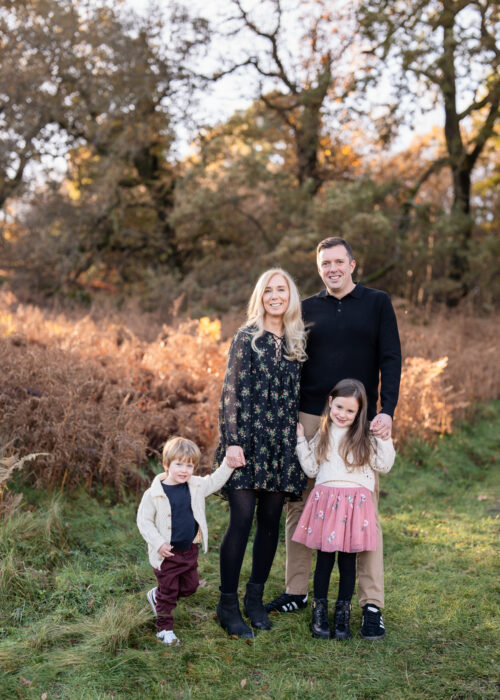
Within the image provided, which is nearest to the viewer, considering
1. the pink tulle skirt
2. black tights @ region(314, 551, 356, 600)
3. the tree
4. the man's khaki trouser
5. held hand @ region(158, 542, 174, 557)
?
held hand @ region(158, 542, 174, 557)

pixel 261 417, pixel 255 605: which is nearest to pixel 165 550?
pixel 255 605

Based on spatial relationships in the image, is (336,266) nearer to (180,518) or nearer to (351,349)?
(351,349)

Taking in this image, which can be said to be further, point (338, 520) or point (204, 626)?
point (204, 626)

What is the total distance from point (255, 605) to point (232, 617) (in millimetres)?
182

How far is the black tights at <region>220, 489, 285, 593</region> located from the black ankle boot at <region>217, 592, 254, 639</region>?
48mm

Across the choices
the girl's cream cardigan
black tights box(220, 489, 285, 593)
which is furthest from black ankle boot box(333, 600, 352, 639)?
the girl's cream cardigan

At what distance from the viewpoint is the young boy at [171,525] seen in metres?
3.33

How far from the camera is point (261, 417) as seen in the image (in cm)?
348

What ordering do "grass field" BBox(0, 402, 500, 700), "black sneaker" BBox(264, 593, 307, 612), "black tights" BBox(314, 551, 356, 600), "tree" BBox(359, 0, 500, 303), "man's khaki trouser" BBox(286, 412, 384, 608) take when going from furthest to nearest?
"tree" BBox(359, 0, 500, 303) → "black sneaker" BBox(264, 593, 307, 612) → "man's khaki trouser" BBox(286, 412, 384, 608) → "black tights" BBox(314, 551, 356, 600) → "grass field" BBox(0, 402, 500, 700)

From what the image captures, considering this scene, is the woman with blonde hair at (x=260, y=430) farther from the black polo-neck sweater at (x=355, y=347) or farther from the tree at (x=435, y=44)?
the tree at (x=435, y=44)

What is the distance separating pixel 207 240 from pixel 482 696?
1359 centimetres

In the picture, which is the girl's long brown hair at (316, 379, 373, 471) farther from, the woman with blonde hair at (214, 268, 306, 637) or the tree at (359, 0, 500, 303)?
the tree at (359, 0, 500, 303)

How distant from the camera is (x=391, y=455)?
138 inches

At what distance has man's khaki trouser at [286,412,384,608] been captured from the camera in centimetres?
359
